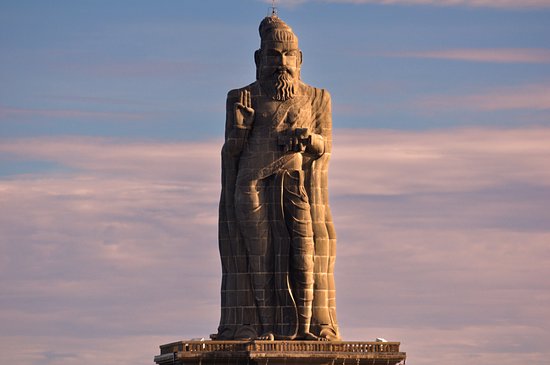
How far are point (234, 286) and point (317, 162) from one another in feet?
14.8

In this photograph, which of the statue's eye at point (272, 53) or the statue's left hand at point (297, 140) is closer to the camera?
the statue's left hand at point (297, 140)

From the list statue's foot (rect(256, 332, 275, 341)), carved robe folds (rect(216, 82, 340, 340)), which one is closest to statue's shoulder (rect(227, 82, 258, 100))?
carved robe folds (rect(216, 82, 340, 340))

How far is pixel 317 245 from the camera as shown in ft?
216

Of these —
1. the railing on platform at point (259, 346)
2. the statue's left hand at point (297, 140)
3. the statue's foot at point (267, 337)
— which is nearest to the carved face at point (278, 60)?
the statue's left hand at point (297, 140)

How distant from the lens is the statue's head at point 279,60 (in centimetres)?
6575

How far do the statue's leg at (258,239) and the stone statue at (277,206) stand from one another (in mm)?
30

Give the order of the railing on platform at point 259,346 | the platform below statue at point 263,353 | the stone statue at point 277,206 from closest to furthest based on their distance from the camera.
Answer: the platform below statue at point 263,353 → the railing on platform at point 259,346 → the stone statue at point 277,206

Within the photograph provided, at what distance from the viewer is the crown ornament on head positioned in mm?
65812

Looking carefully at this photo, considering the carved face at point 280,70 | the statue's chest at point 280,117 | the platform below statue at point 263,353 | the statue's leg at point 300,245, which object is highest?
the carved face at point 280,70

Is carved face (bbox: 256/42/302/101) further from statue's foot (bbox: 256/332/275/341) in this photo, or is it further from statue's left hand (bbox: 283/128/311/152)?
statue's foot (bbox: 256/332/275/341)

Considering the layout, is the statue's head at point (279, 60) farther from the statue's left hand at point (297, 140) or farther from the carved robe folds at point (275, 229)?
the statue's left hand at point (297, 140)

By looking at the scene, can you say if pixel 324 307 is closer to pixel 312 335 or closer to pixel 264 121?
pixel 312 335

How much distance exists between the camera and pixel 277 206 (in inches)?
2584

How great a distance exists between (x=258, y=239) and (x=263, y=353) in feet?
12.7
